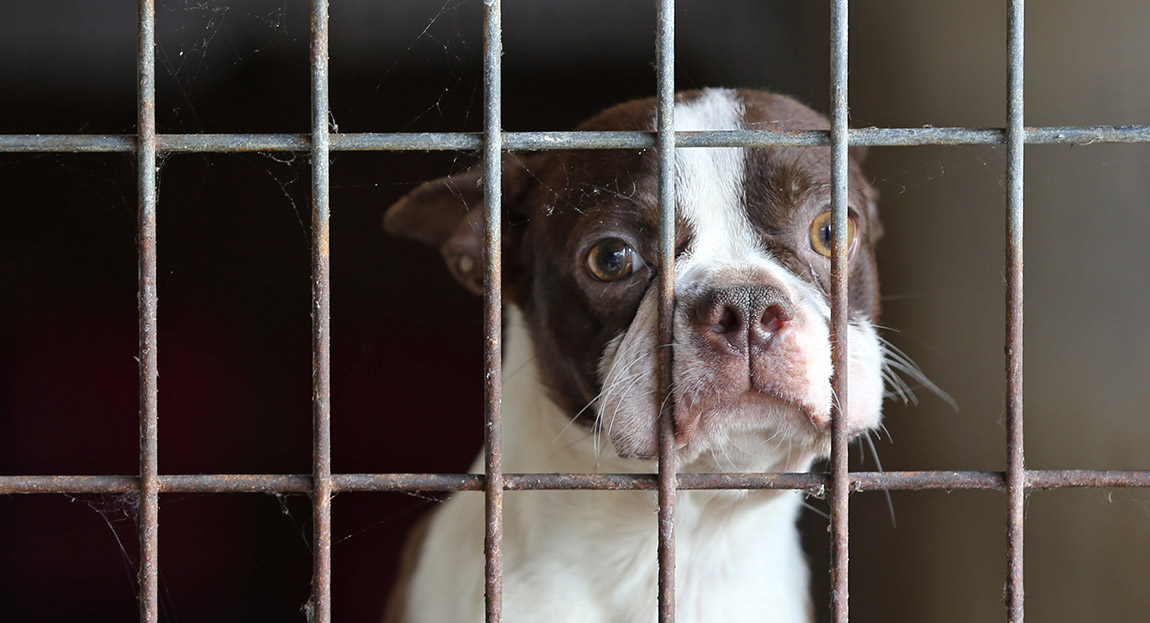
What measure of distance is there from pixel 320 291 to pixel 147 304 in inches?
8.4

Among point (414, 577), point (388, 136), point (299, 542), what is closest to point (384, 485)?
point (388, 136)

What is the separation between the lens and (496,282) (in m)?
1.26

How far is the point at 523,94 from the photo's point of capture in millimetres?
3406

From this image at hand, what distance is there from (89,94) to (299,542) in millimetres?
1627

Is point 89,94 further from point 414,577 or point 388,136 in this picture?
point 388,136

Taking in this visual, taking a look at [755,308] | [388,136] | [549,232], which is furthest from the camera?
[549,232]

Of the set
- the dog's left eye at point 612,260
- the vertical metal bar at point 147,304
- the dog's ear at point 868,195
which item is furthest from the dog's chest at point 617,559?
the vertical metal bar at point 147,304

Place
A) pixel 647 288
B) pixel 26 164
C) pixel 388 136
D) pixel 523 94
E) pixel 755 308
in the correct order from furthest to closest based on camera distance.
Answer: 1. pixel 523 94
2. pixel 26 164
3. pixel 647 288
4. pixel 755 308
5. pixel 388 136

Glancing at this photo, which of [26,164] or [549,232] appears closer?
[549,232]

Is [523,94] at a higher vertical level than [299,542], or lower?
higher

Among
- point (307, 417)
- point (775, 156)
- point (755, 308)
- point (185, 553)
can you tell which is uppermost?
point (775, 156)

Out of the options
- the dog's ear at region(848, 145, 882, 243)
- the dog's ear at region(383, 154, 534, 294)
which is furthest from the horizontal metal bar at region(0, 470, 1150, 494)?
the dog's ear at region(848, 145, 882, 243)

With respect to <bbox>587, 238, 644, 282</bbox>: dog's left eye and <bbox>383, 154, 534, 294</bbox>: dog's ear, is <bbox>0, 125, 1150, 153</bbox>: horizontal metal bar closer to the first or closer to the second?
<bbox>587, 238, 644, 282</bbox>: dog's left eye

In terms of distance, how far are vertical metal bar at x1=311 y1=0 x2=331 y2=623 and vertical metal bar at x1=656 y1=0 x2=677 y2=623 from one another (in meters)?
0.42
